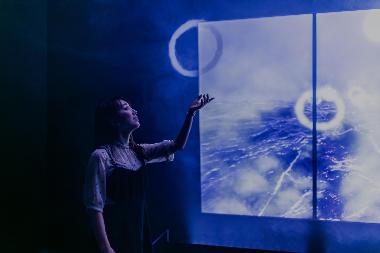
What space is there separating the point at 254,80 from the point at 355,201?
126cm

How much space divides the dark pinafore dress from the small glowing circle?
6.76 ft

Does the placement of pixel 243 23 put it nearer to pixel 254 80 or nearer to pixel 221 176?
pixel 254 80

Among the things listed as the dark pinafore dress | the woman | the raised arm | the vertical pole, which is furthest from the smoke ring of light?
the dark pinafore dress

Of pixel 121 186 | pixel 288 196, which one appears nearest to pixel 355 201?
pixel 288 196

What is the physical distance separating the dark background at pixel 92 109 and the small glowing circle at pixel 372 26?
89mm

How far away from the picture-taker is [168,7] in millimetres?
3207

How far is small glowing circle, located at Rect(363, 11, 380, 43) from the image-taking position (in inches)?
106

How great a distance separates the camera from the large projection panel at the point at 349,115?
8.93ft

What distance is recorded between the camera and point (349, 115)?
9.14ft

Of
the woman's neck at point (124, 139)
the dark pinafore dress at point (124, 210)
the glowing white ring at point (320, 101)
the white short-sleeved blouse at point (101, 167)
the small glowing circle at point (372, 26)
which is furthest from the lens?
the glowing white ring at point (320, 101)

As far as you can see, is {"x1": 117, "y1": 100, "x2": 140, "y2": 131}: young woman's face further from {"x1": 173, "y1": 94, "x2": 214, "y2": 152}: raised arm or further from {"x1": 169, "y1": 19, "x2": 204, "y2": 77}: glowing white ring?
{"x1": 169, "y1": 19, "x2": 204, "y2": 77}: glowing white ring

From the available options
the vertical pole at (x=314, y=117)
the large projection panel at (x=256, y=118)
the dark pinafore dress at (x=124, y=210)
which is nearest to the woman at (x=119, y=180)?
the dark pinafore dress at (x=124, y=210)

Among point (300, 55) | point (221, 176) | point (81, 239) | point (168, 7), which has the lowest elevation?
point (81, 239)

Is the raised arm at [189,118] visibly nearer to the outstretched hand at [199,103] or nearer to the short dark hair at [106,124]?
the outstretched hand at [199,103]
